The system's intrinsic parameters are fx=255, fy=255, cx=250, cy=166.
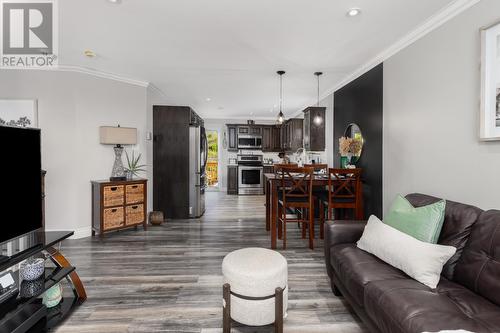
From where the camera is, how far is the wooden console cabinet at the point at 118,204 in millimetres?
3787

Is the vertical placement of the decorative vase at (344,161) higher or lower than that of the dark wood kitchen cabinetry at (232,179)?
higher

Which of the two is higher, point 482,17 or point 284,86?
point 284,86

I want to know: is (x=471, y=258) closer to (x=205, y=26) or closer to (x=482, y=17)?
(x=482, y=17)

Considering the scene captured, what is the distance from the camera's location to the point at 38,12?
2.33m

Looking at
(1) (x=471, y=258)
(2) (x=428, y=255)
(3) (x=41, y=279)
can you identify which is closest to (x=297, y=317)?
(2) (x=428, y=255)

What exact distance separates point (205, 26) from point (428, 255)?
2674mm

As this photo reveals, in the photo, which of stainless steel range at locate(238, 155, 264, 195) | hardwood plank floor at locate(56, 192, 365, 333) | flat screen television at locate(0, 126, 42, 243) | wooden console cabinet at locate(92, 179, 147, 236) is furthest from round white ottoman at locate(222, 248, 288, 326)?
stainless steel range at locate(238, 155, 264, 195)

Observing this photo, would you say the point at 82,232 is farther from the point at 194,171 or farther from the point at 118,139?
the point at 194,171

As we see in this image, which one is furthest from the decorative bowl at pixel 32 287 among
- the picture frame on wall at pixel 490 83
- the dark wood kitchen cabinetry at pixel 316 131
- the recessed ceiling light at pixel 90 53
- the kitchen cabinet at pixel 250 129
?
the kitchen cabinet at pixel 250 129

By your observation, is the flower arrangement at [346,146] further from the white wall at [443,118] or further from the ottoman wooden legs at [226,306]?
the ottoman wooden legs at [226,306]

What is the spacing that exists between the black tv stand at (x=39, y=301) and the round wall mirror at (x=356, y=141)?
362cm

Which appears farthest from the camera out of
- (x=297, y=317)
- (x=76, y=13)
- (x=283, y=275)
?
(x=76, y=13)

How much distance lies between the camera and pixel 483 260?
1.54 meters

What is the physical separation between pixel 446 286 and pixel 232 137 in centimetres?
730
